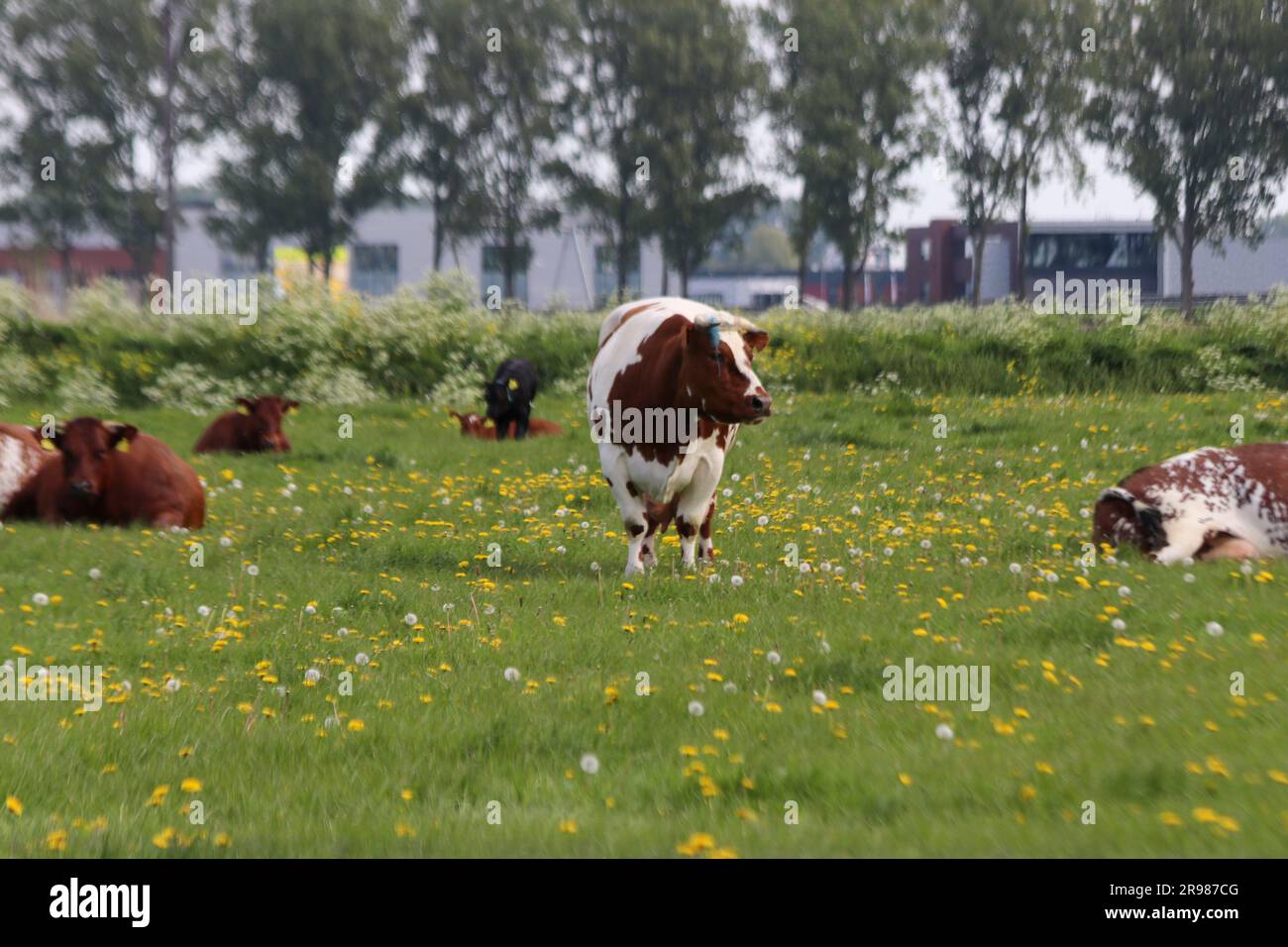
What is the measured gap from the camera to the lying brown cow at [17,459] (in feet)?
42.9

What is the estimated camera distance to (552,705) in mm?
6422

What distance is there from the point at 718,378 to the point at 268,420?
1107 cm

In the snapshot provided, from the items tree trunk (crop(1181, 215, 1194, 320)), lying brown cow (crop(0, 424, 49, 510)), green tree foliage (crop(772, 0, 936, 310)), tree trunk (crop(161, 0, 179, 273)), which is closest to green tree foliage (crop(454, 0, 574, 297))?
green tree foliage (crop(772, 0, 936, 310))

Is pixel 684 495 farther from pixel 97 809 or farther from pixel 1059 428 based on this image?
pixel 1059 428

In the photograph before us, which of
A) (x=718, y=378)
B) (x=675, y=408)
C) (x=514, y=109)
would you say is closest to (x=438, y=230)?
(x=514, y=109)

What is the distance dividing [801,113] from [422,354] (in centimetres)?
3053

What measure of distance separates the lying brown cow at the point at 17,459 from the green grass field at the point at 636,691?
4.03 ft

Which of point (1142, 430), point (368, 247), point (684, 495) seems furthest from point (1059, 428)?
point (368, 247)

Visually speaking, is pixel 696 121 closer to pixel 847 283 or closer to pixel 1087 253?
pixel 847 283

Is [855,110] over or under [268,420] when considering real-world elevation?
over

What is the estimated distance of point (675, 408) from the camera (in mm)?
9945

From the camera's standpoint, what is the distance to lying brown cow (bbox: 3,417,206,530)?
12508mm

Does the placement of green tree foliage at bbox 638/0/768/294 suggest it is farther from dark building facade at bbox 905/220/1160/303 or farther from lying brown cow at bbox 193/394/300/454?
lying brown cow at bbox 193/394/300/454

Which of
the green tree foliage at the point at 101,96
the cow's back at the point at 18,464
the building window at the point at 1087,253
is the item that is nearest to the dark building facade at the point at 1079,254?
the building window at the point at 1087,253
